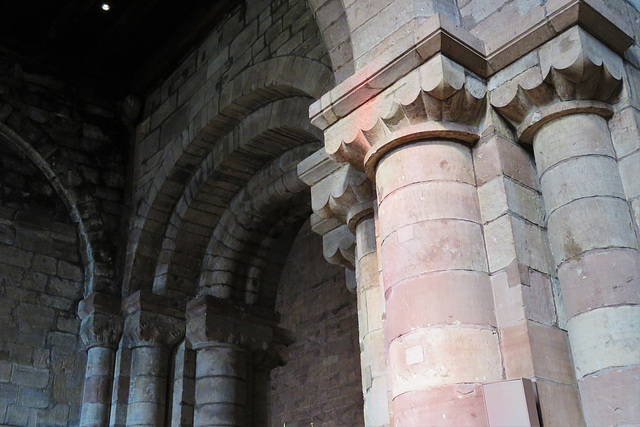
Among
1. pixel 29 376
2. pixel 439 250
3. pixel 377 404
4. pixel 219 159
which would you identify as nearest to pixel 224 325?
pixel 219 159

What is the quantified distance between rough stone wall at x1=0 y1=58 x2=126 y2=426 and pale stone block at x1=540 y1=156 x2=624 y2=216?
471 centimetres

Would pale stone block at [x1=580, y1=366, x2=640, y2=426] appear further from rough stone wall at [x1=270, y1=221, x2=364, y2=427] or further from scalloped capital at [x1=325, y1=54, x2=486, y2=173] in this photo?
rough stone wall at [x1=270, y1=221, x2=364, y2=427]

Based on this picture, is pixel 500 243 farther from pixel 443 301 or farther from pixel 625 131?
pixel 625 131

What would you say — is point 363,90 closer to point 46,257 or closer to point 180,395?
point 180,395

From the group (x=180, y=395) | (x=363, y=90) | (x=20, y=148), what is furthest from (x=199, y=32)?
(x=363, y=90)

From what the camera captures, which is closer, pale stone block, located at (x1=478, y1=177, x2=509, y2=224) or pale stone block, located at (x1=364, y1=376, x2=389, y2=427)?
pale stone block, located at (x1=478, y1=177, x2=509, y2=224)

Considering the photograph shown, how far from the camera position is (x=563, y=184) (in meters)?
2.48

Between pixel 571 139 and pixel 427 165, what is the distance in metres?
0.51

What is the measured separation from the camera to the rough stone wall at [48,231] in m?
5.86

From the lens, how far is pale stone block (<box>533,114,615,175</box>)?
2531 millimetres

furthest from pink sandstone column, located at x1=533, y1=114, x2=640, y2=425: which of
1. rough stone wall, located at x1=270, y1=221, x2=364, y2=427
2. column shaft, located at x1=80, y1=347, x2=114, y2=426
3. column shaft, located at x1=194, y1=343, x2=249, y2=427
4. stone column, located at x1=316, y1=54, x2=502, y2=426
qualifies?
rough stone wall, located at x1=270, y1=221, x2=364, y2=427

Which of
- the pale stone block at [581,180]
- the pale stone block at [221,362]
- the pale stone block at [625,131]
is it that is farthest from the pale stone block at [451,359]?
the pale stone block at [221,362]

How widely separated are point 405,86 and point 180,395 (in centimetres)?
404

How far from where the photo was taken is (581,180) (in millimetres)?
2455
